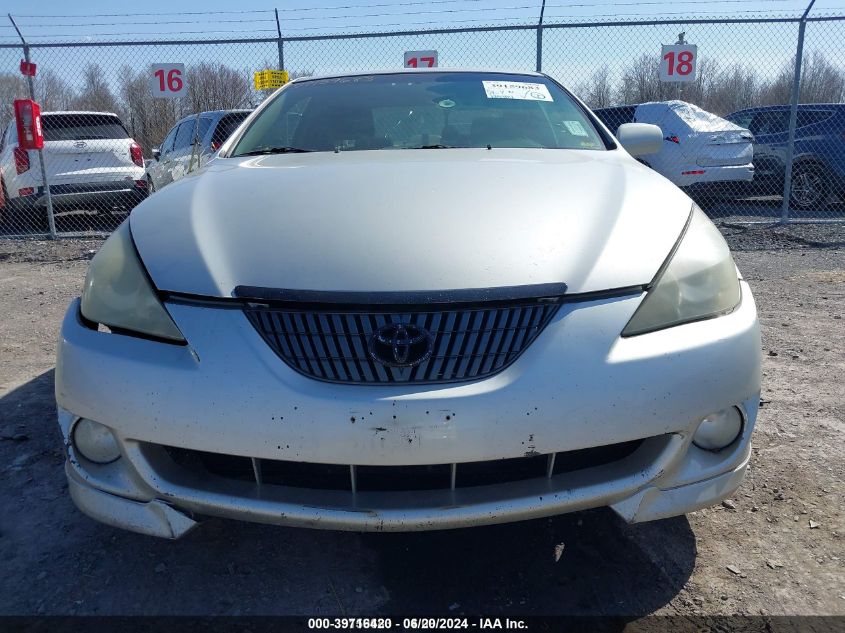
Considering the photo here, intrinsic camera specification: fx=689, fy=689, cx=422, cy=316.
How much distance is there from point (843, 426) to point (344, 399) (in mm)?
2313

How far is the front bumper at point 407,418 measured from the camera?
151 centimetres

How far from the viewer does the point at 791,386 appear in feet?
10.6

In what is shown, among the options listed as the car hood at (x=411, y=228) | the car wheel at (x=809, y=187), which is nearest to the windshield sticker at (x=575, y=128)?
the car hood at (x=411, y=228)

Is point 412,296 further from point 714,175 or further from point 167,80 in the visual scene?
point 714,175

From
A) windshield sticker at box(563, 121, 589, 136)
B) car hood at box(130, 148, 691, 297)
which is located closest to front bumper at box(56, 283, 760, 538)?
car hood at box(130, 148, 691, 297)

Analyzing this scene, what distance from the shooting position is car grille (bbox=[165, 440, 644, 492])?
1.62m

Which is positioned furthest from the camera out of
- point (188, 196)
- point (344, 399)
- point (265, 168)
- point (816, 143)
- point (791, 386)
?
point (816, 143)

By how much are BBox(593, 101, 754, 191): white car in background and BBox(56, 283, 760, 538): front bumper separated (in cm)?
779

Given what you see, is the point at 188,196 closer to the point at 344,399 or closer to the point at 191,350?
the point at 191,350

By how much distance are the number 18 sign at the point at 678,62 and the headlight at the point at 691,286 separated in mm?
6301

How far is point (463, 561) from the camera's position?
1.97 metres

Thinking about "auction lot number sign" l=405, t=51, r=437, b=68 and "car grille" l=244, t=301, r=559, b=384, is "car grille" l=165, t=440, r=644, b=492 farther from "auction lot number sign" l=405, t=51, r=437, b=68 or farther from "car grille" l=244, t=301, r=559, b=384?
"auction lot number sign" l=405, t=51, r=437, b=68

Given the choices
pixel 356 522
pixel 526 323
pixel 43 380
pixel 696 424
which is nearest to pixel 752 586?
pixel 696 424

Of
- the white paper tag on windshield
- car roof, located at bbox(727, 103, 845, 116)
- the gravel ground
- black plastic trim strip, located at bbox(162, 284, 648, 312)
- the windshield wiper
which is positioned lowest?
the gravel ground
